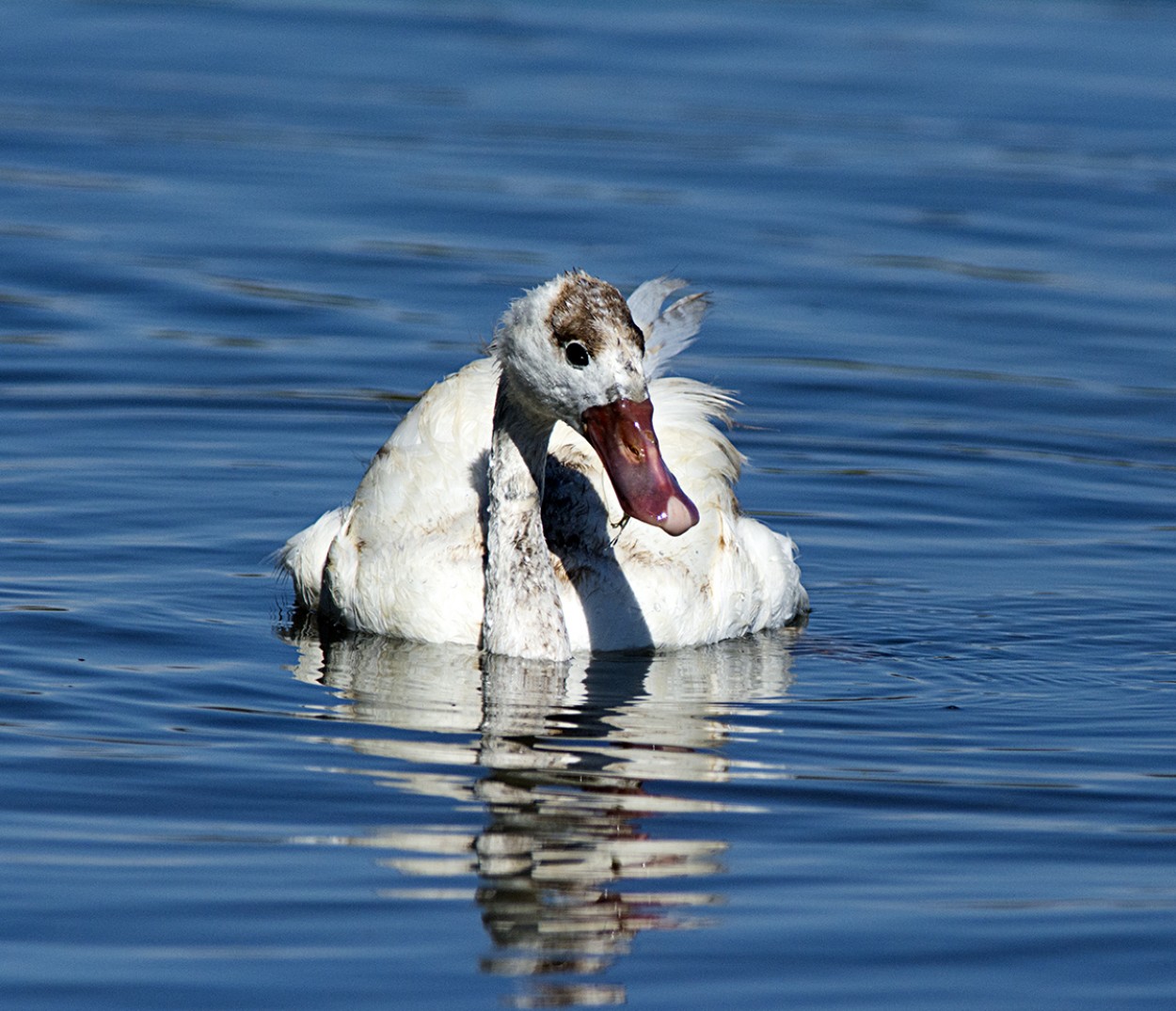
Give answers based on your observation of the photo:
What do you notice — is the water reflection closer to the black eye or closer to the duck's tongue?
the duck's tongue

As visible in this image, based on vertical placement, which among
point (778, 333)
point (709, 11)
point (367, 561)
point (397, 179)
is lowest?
point (367, 561)

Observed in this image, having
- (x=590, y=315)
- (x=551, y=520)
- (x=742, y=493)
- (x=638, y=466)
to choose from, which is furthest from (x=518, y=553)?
(x=742, y=493)

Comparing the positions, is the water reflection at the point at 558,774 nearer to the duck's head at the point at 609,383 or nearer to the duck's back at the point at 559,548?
the duck's back at the point at 559,548

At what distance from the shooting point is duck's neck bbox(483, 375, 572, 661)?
10.5 metres

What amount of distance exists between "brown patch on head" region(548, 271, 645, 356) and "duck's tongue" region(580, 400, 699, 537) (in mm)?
267

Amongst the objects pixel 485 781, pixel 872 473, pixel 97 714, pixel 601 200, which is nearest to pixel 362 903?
pixel 485 781

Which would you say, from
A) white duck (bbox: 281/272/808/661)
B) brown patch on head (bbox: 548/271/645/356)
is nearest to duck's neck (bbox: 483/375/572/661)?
white duck (bbox: 281/272/808/661)

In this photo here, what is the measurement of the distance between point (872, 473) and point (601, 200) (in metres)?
6.77

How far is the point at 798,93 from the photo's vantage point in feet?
78.7

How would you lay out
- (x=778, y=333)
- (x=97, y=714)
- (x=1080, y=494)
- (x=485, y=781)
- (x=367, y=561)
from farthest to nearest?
(x=778, y=333) → (x=1080, y=494) → (x=367, y=561) → (x=97, y=714) → (x=485, y=781)

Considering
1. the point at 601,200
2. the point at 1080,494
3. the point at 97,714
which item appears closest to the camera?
the point at 97,714

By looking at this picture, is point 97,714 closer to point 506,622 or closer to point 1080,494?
point 506,622

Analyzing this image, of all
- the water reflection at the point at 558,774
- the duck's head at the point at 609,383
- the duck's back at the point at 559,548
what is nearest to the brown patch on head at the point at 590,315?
the duck's head at the point at 609,383

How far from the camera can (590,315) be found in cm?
954
